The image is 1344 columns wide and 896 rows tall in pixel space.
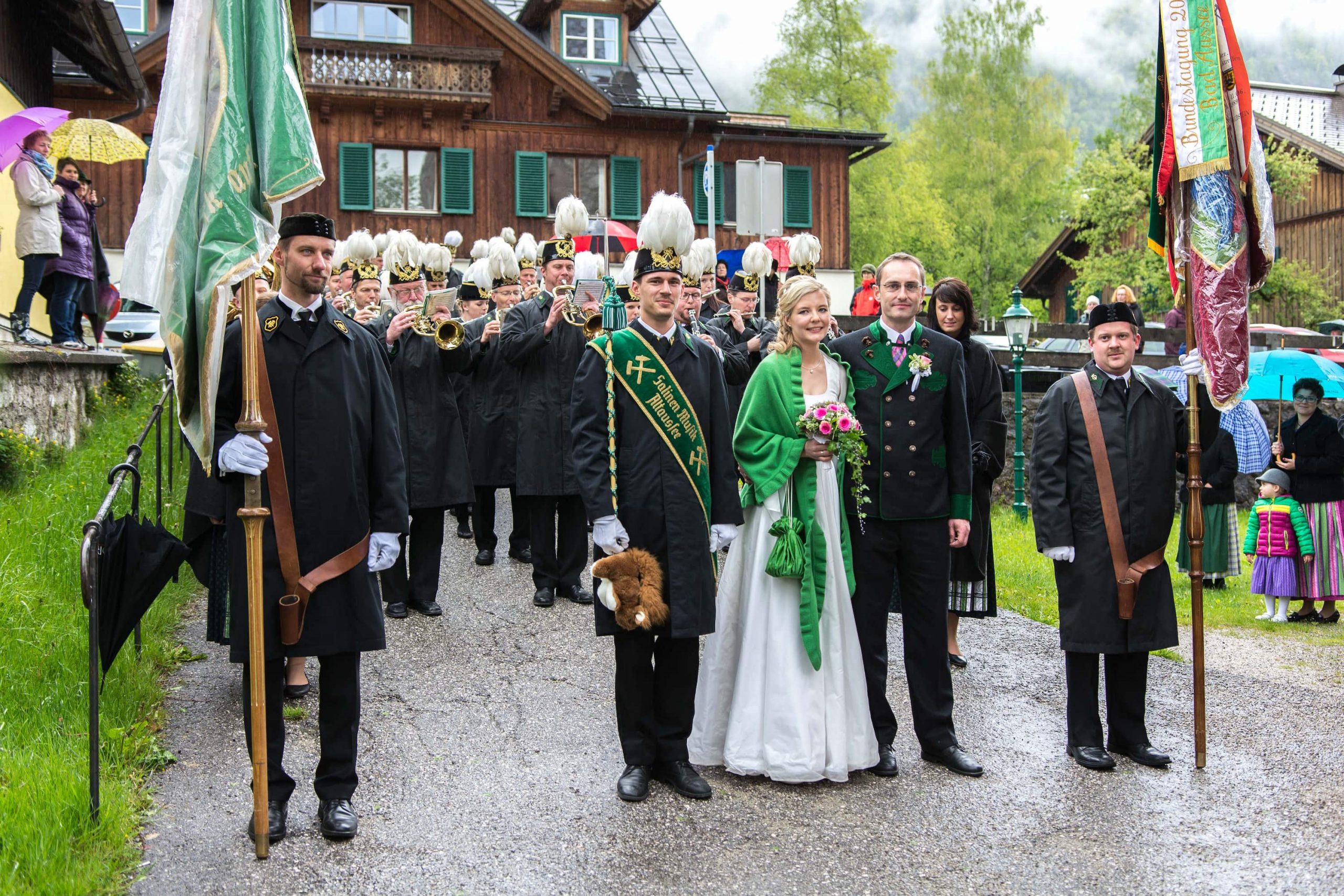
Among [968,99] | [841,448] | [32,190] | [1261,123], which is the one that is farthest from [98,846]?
[968,99]

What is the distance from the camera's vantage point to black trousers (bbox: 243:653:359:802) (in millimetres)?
4758

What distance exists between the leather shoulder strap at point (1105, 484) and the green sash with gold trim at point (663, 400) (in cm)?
185

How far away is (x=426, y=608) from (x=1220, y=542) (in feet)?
24.7

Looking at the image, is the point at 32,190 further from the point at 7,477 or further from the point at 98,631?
the point at 98,631

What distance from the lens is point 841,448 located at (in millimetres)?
5617

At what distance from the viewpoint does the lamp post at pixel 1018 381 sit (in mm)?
14914

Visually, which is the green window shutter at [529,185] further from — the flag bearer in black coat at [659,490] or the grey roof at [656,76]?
the flag bearer in black coat at [659,490]

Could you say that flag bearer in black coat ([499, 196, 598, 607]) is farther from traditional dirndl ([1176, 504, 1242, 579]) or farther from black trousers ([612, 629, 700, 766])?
traditional dirndl ([1176, 504, 1242, 579])

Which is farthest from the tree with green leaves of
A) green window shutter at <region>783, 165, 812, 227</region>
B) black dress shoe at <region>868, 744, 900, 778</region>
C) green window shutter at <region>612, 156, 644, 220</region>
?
black dress shoe at <region>868, 744, 900, 778</region>

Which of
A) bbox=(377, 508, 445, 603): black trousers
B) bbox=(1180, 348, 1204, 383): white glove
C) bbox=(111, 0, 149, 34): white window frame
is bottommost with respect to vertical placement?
bbox=(377, 508, 445, 603): black trousers

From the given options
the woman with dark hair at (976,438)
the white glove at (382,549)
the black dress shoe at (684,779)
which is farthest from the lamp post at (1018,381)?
the white glove at (382,549)

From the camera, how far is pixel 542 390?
9.23 meters

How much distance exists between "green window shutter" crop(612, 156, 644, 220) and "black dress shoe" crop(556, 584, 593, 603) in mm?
21986

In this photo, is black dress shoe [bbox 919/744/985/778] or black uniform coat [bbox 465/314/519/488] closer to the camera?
black dress shoe [bbox 919/744/985/778]
